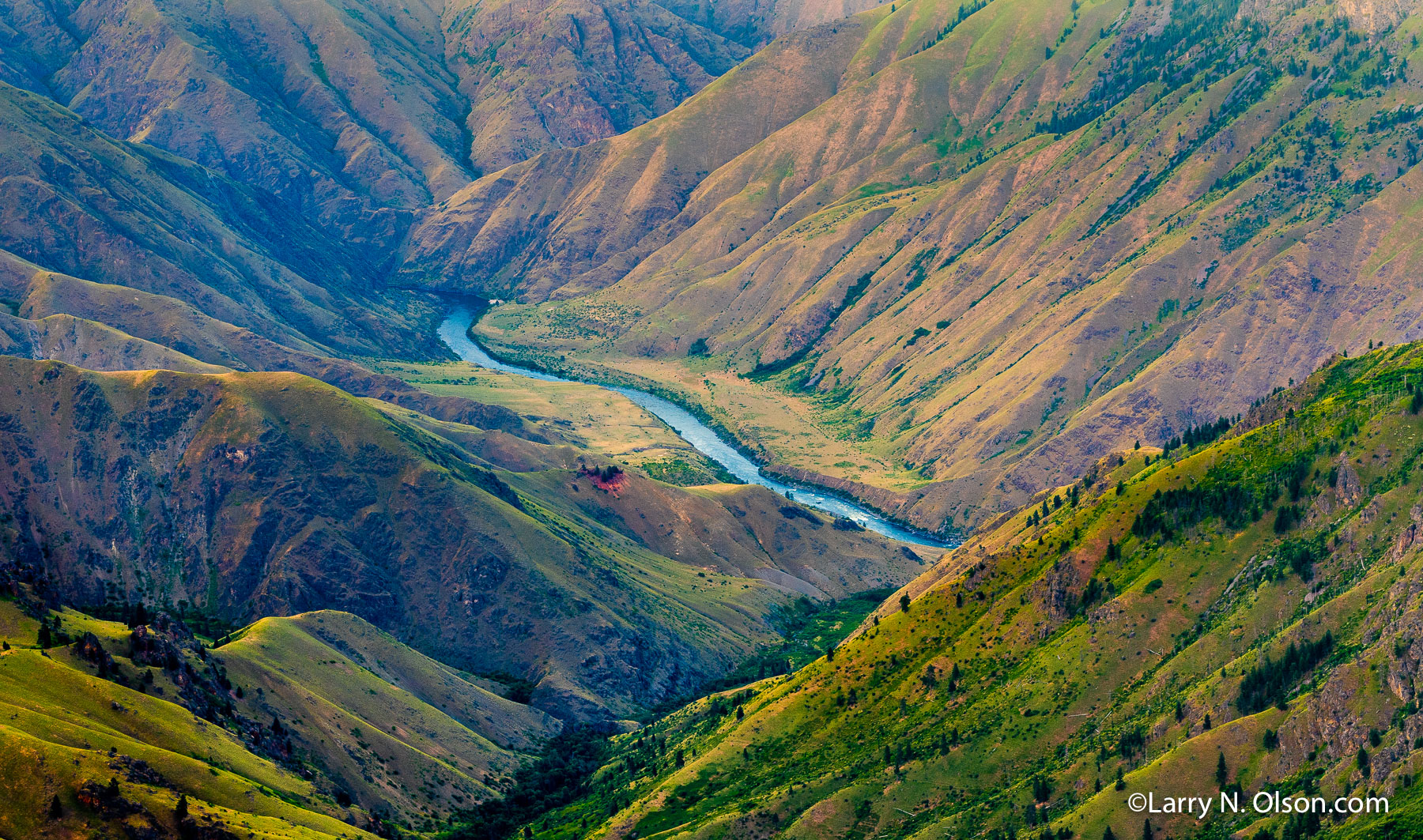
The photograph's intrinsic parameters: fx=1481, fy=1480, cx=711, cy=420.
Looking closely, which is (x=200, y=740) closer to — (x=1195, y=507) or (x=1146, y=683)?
(x=1146, y=683)

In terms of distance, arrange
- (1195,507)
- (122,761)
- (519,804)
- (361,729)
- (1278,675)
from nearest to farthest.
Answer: (122,761) < (1278,675) < (361,729) < (1195,507) < (519,804)

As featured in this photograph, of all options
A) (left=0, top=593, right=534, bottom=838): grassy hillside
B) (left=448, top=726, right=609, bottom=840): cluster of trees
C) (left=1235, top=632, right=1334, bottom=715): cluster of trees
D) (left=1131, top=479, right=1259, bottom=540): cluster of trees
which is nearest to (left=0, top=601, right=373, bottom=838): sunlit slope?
(left=0, top=593, right=534, bottom=838): grassy hillside

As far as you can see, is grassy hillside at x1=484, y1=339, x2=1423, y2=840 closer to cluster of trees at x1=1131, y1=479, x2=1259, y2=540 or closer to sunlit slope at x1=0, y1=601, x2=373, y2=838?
cluster of trees at x1=1131, y1=479, x2=1259, y2=540

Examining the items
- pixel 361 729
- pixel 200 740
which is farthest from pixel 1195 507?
pixel 200 740

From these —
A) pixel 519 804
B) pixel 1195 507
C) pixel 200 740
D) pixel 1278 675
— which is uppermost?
pixel 1195 507

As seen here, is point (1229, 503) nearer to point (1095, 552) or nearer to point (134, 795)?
point (1095, 552)

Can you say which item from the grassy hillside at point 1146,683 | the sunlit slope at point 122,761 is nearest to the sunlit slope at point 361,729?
the sunlit slope at point 122,761

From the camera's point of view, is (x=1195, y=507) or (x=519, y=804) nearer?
(x=1195, y=507)
